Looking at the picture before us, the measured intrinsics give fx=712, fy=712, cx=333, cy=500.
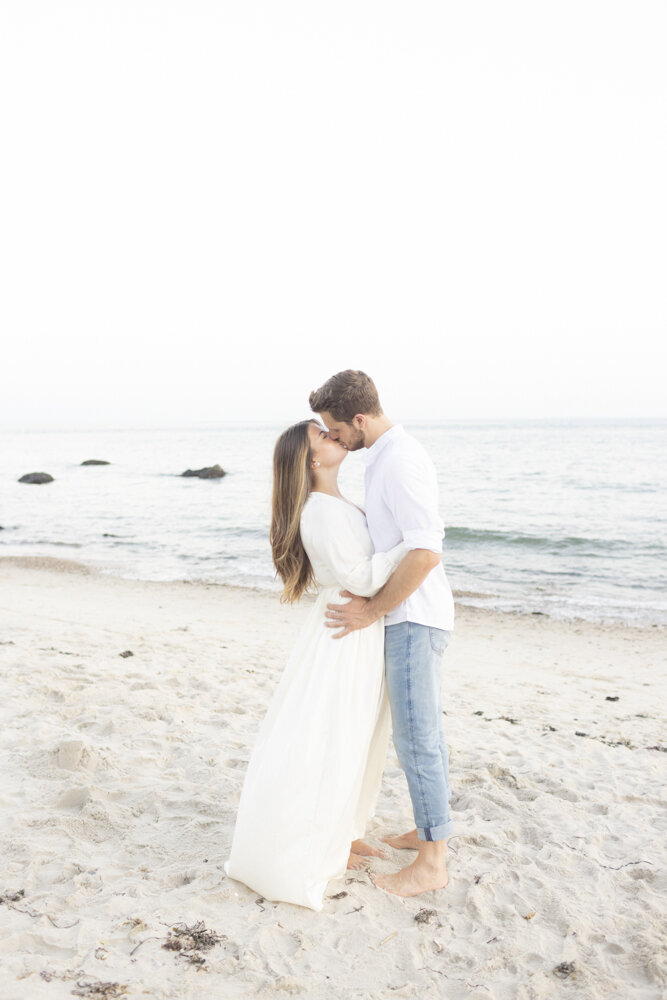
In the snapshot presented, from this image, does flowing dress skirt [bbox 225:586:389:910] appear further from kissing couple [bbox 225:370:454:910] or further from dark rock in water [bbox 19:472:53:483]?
dark rock in water [bbox 19:472:53:483]

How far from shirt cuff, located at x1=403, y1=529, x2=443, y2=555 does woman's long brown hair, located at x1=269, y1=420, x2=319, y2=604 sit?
0.52 meters

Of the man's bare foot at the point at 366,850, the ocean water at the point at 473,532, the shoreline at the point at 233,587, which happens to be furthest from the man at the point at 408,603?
the shoreline at the point at 233,587

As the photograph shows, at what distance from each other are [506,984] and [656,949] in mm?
671

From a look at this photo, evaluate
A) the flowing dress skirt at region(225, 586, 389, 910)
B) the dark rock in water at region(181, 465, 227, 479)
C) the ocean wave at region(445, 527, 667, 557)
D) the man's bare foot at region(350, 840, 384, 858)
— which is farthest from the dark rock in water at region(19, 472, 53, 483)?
the flowing dress skirt at region(225, 586, 389, 910)

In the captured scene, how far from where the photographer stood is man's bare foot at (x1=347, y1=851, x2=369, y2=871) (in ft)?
11.7

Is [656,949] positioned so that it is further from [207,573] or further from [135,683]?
[207,573]

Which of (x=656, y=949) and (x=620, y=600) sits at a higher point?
(x=656, y=949)

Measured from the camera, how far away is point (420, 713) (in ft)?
10.6

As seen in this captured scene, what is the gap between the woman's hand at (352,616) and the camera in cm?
317

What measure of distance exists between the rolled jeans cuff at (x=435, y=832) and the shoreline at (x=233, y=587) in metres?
8.59

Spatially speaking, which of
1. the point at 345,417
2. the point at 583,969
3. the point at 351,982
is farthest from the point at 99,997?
the point at 345,417

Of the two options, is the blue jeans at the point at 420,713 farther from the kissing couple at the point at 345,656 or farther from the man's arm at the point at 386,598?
the man's arm at the point at 386,598

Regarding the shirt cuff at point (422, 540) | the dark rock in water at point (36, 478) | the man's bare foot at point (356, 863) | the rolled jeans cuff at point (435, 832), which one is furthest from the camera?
the dark rock in water at point (36, 478)

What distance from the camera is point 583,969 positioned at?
2.72 m
